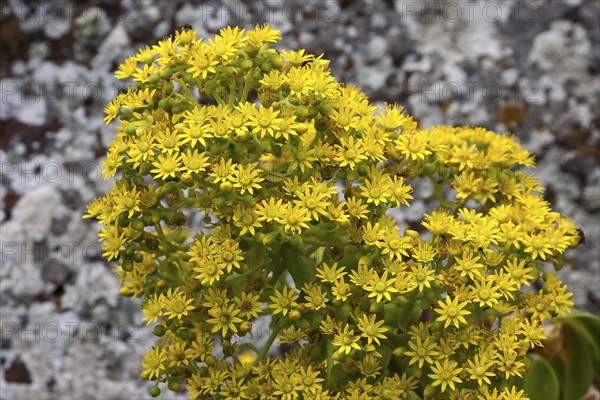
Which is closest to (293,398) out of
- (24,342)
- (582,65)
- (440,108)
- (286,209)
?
(286,209)

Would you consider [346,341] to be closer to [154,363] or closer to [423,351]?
[423,351]

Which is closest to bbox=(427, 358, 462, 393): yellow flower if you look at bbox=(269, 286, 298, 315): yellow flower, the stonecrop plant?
the stonecrop plant

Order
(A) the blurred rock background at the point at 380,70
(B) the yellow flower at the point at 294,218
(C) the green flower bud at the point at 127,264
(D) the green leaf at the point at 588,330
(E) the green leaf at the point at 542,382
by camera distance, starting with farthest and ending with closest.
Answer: (A) the blurred rock background at the point at 380,70
(D) the green leaf at the point at 588,330
(E) the green leaf at the point at 542,382
(C) the green flower bud at the point at 127,264
(B) the yellow flower at the point at 294,218

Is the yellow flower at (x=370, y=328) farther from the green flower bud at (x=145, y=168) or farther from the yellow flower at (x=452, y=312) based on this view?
the green flower bud at (x=145, y=168)

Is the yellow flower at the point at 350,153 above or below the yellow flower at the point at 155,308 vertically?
above

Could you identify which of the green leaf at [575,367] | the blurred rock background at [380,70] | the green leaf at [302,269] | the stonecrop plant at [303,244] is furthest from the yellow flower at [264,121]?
the blurred rock background at [380,70]

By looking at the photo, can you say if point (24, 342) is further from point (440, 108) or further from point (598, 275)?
point (598, 275)

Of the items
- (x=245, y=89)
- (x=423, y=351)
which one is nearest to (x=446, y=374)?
(x=423, y=351)
